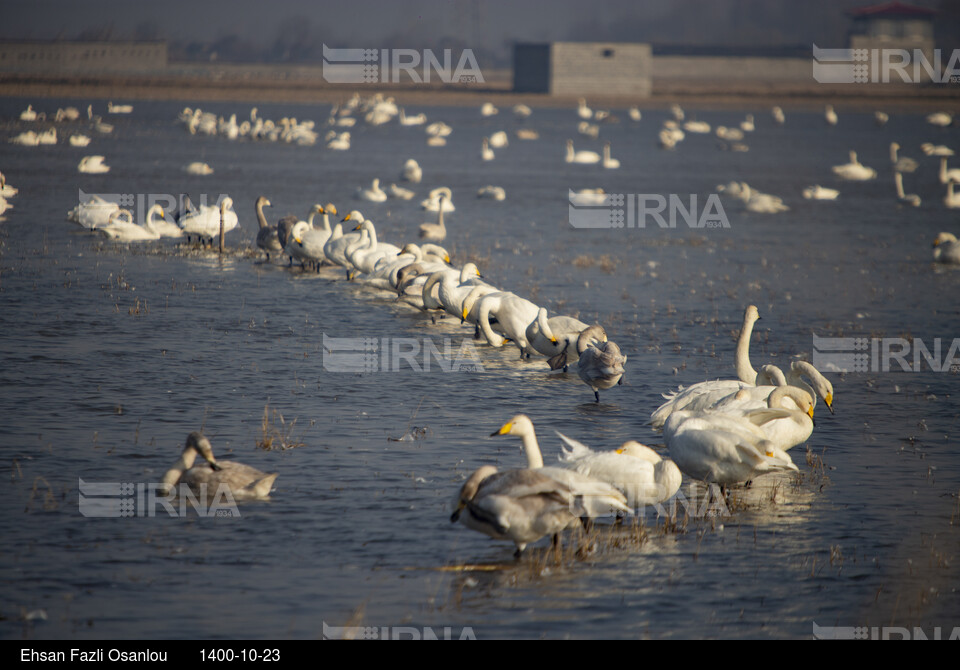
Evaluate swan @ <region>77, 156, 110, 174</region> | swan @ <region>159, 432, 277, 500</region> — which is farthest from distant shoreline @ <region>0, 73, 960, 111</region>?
swan @ <region>159, 432, 277, 500</region>

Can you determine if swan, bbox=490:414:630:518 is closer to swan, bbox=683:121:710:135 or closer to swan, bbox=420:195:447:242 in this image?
swan, bbox=420:195:447:242

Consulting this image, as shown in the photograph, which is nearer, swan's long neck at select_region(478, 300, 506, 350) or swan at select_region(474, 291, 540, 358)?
swan at select_region(474, 291, 540, 358)

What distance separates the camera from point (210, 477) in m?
8.89

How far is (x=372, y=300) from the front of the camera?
62.2 feet

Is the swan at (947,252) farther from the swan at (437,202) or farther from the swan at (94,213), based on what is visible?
the swan at (94,213)

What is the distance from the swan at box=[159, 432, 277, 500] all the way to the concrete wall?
404 feet

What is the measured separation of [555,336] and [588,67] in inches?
4165

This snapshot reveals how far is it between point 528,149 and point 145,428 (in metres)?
58.9

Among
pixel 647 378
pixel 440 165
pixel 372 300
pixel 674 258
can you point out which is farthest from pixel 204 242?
pixel 440 165

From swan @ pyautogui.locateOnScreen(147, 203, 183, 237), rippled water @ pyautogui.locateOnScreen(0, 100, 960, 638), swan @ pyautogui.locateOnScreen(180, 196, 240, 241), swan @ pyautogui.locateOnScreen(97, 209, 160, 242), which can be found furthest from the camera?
swan @ pyautogui.locateOnScreen(147, 203, 183, 237)

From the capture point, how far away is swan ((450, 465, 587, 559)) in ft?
25.7

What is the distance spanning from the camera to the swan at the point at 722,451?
9133 mm

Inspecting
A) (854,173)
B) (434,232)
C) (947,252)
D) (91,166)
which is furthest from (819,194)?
(91,166)

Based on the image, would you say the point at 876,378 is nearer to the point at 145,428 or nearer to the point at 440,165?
the point at 145,428
